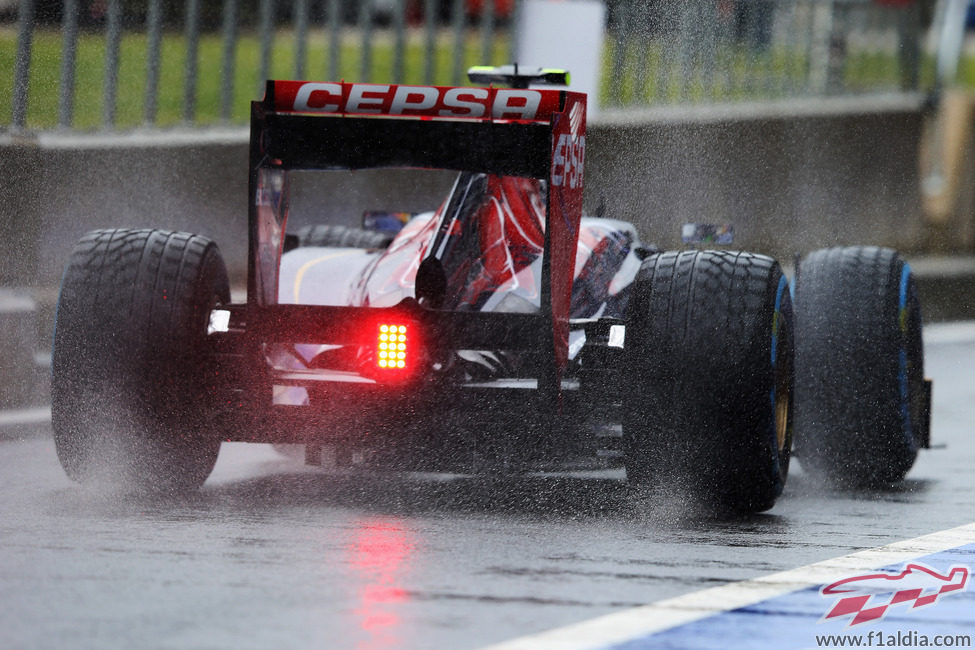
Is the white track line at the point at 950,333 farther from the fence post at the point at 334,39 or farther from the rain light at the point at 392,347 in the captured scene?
the rain light at the point at 392,347

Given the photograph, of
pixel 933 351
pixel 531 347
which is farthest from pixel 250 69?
pixel 531 347

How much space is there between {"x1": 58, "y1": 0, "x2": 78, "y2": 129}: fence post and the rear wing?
13.5 feet

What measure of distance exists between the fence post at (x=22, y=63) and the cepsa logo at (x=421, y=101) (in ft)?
12.9

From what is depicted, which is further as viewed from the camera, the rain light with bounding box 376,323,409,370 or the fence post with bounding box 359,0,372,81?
the fence post with bounding box 359,0,372,81

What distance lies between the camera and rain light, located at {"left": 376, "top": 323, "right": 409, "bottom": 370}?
23.2 feet

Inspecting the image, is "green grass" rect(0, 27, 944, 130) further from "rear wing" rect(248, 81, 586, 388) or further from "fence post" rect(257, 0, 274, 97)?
"rear wing" rect(248, 81, 586, 388)

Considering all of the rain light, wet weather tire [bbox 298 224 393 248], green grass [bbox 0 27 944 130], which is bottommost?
wet weather tire [bbox 298 224 393 248]

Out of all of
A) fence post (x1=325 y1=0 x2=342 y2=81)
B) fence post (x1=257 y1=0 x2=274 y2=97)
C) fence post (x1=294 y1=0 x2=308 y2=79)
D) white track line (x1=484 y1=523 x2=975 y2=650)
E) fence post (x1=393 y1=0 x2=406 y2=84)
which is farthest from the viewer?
fence post (x1=393 y1=0 x2=406 y2=84)

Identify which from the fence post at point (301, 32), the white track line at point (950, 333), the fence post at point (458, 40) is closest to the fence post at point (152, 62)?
the fence post at point (301, 32)

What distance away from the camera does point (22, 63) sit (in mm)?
10859

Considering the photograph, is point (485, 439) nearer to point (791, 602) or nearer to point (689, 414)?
point (689, 414)

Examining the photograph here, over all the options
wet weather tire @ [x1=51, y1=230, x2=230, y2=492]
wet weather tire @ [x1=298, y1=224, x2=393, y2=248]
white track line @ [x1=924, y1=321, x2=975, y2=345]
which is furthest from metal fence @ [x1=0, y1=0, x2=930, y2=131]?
wet weather tire @ [x1=51, y1=230, x2=230, y2=492]

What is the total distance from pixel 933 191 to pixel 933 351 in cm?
416

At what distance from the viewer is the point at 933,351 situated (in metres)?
14.5
